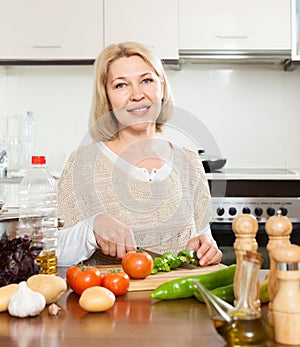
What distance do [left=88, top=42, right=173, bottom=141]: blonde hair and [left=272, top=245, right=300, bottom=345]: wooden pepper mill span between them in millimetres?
1226

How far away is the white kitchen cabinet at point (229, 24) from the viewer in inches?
126

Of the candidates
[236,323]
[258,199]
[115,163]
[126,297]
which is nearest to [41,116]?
[258,199]

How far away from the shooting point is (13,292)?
1.16 meters

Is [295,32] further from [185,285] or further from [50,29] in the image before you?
[185,285]

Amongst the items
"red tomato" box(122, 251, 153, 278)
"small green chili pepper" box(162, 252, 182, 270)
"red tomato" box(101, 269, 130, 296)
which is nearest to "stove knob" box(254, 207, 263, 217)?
"small green chili pepper" box(162, 252, 182, 270)

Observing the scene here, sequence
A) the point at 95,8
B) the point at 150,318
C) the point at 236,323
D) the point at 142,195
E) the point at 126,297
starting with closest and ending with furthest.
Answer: the point at 236,323 < the point at 150,318 < the point at 126,297 < the point at 142,195 < the point at 95,8

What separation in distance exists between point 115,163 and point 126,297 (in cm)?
88

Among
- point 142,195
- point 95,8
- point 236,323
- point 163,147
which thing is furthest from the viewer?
Answer: point 95,8

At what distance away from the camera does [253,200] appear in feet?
9.97

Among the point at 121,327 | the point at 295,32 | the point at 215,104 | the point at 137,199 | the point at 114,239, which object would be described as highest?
the point at 295,32

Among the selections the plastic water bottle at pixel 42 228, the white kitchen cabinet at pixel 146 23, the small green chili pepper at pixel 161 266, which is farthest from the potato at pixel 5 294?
the white kitchen cabinet at pixel 146 23

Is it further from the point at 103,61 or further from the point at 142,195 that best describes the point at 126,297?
the point at 103,61

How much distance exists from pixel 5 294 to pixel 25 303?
0.20 ft

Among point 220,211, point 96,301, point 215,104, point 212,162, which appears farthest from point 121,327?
point 215,104
